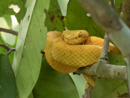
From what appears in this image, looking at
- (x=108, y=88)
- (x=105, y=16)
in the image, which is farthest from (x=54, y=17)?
(x=105, y=16)

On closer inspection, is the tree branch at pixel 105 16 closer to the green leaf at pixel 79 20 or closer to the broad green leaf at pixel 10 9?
the green leaf at pixel 79 20

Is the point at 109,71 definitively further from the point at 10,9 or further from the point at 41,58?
the point at 10,9

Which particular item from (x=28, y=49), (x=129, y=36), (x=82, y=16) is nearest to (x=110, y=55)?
(x=82, y=16)

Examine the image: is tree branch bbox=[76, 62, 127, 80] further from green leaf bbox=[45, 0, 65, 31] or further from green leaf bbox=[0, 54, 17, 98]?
green leaf bbox=[45, 0, 65, 31]

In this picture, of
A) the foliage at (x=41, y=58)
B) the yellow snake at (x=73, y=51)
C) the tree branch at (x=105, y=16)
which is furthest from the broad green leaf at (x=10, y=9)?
the tree branch at (x=105, y=16)

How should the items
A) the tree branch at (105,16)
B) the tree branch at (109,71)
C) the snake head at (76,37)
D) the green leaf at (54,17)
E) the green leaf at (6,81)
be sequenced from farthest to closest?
the green leaf at (54,17), the snake head at (76,37), the green leaf at (6,81), the tree branch at (109,71), the tree branch at (105,16)

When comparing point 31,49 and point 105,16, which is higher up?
point 105,16

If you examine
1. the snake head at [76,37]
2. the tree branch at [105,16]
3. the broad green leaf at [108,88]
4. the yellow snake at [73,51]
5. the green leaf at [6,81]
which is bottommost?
the broad green leaf at [108,88]
